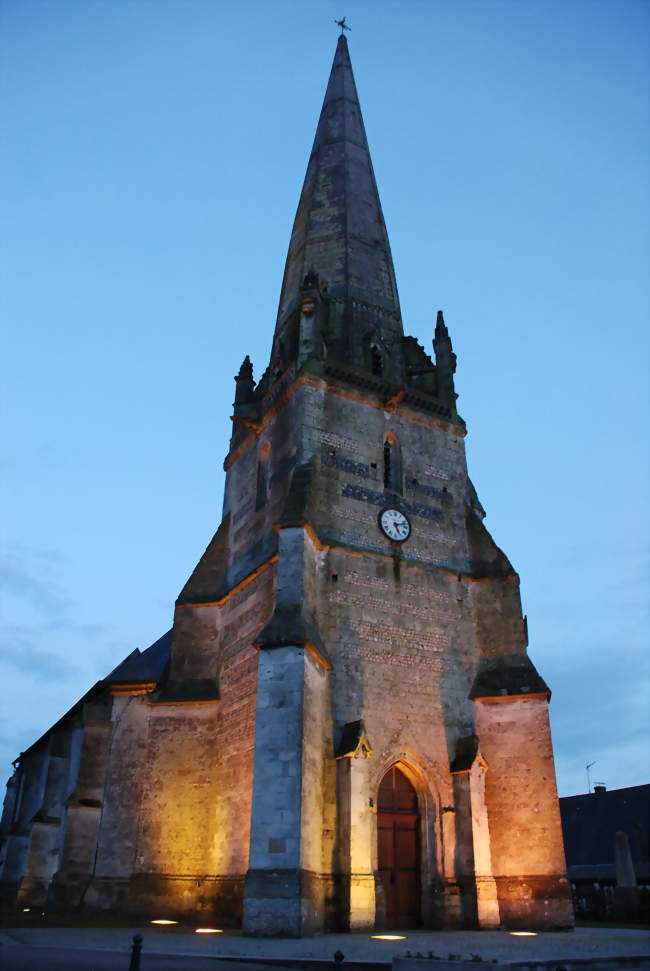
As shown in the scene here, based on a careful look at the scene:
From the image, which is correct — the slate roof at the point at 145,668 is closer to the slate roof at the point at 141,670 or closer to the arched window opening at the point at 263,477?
the slate roof at the point at 141,670

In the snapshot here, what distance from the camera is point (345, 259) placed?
84.0 feet

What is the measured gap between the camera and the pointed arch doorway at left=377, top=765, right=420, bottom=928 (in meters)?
17.3

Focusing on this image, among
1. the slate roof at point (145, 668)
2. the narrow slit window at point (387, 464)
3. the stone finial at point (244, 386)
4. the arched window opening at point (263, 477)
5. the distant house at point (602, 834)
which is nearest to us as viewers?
the slate roof at point (145, 668)

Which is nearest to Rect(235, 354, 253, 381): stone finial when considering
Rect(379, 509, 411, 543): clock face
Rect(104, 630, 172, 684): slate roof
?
Rect(379, 509, 411, 543): clock face

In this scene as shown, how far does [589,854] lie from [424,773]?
22.5 meters

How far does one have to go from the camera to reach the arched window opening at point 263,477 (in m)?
22.2

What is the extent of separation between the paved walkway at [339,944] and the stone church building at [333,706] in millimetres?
1270

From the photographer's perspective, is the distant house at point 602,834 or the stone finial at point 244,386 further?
the distant house at point 602,834

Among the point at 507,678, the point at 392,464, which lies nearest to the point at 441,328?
the point at 392,464

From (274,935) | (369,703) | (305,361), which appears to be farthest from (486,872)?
(305,361)

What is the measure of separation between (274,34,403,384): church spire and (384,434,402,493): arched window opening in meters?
2.61

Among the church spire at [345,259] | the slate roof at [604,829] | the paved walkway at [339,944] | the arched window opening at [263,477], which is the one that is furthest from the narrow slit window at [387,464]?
the slate roof at [604,829]

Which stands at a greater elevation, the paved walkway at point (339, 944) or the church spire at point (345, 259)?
the church spire at point (345, 259)

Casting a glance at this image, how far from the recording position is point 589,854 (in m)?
35.3
